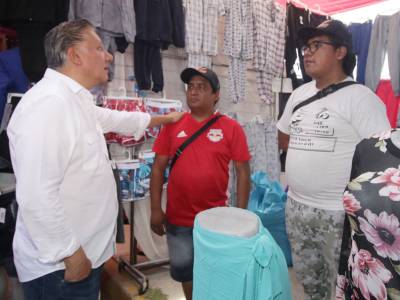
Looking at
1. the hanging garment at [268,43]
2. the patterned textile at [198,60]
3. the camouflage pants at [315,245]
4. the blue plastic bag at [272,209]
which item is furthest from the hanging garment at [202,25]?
the camouflage pants at [315,245]

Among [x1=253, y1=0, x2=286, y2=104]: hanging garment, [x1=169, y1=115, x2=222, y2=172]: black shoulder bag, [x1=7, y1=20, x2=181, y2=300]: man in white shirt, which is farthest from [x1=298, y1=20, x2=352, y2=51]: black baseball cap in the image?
[x1=253, y1=0, x2=286, y2=104]: hanging garment

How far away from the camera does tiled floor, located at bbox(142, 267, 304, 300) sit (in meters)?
2.51

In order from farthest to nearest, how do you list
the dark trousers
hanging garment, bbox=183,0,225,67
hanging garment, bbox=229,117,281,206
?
hanging garment, bbox=229,117,281,206, hanging garment, bbox=183,0,225,67, the dark trousers

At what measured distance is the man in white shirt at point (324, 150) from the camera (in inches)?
64.4

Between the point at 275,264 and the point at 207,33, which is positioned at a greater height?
the point at 207,33

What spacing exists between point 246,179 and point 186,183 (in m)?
0.39

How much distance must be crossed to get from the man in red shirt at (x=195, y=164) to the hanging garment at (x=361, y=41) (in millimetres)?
2760

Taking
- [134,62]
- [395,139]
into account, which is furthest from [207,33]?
[395,139]

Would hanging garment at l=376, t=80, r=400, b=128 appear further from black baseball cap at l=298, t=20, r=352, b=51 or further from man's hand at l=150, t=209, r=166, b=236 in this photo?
man's hand at l=150, t=209, r=166, b=236

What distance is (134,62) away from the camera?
3.01 m

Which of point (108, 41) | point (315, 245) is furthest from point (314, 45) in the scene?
point (108, 41)

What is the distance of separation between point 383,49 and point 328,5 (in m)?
0.87

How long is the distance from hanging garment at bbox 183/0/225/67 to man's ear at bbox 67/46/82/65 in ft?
6.79

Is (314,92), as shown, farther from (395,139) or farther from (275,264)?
(275,264)
